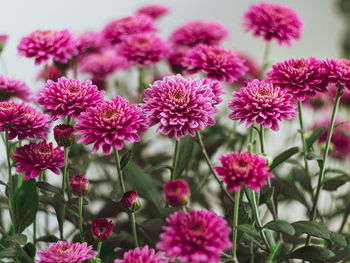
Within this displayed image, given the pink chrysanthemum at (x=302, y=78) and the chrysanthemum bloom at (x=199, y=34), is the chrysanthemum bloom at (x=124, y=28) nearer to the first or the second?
the chrysanthemum bloom at (x=199, y=34)

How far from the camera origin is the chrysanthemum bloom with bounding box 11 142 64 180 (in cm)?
38

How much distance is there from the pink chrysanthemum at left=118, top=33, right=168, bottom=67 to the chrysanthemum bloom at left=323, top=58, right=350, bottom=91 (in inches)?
8.4

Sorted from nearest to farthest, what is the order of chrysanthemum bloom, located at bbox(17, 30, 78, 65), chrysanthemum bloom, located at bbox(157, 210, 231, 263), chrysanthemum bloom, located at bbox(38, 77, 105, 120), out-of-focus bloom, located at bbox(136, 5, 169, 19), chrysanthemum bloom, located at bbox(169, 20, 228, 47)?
chrysanthemum bloom, located at bbox(157, 210, 231, 263) < chrysanthemum bloom, located at bbox(38, 77, 105, 120) < chrysanthemum bloom, located at bbox(17, 30, 78, 65) < chrysanthemum bloom, located at bbox(169, 20, 228, 47) < out-of-focus bloom, located at bbox(136, 5, 169, 19)

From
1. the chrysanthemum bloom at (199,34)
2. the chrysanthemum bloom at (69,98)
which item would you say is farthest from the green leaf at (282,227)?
the chrysanthemum bloom at (199,34)

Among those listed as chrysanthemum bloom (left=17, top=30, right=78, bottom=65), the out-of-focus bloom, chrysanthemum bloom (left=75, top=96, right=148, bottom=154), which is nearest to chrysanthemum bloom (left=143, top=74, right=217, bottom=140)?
chrysanthemum bloom (left=75, top=96, right=148, bottom=154)

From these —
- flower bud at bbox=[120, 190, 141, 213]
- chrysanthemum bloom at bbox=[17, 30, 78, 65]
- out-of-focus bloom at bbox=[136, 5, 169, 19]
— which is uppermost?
out-of-focus bloom at bbox=[136, 5, 169, 19]

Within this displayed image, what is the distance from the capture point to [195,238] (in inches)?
10.9

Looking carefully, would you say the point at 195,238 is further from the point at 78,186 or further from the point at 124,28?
the point at 124,28

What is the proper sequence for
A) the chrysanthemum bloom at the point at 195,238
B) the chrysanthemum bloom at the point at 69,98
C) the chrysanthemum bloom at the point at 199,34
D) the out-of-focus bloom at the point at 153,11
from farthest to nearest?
the out-of-focus bloom at the point at 153,11 < the chrysanthemum bloom at the point at 199,34 < the chrysanthemum bloom at the point at 69,98 < the chrysanthemum bloom at the point at 195,238

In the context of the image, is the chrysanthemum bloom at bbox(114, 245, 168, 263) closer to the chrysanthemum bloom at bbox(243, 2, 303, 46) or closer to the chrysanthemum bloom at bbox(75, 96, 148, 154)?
the chrysanthemum bloom at bbox(75, 96, 148, 154)

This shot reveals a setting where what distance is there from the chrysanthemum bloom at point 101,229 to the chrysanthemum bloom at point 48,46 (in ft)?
0.67

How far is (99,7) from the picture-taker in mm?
1318

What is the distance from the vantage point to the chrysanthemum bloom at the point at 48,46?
484 millimetres

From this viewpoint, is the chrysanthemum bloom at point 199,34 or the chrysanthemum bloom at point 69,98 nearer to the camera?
the chrysanthemum bloom at point 69,98
